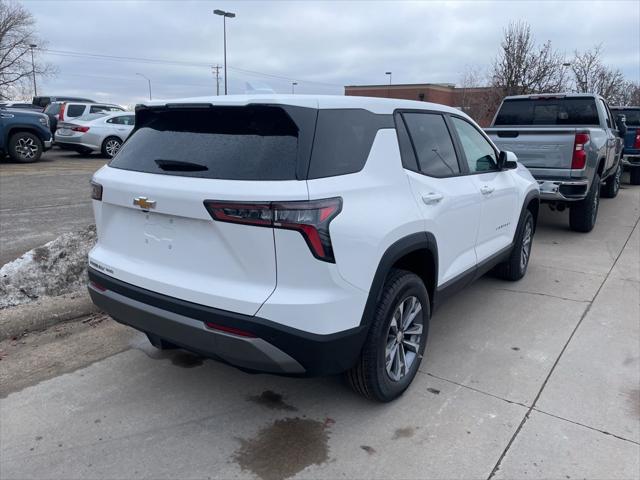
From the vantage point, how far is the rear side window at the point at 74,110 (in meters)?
17.7

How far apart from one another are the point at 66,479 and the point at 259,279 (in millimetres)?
1379

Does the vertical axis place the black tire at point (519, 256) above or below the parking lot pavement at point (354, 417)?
above

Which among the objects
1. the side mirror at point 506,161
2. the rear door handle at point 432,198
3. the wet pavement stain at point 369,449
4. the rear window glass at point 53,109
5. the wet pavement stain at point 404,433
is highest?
the rear window glass at point 53,109

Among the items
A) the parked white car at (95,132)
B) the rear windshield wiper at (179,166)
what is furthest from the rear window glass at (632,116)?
the parked white car at (95,132)

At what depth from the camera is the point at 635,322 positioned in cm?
457

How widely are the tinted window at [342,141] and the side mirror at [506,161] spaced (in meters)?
2.12

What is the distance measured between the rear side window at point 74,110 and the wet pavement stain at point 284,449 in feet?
57.5

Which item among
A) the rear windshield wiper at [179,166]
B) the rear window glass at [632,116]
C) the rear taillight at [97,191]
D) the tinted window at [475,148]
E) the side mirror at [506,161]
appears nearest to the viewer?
the rear windshield wiper at [179,166]

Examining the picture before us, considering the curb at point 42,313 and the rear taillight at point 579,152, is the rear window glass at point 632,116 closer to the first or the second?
the rear taillight at point 579,152

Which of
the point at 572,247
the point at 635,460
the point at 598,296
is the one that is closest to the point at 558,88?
the point at 572,247

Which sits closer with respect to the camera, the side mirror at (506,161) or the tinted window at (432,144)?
the tinted window at (432,144)

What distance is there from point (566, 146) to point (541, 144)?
0.31 metres

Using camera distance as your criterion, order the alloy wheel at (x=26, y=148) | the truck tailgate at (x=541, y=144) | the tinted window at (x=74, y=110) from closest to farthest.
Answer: the truck tailgate at (x=541, y=144)
the alloy wheel at (x=26, y=148)
the tinted window at (x=74, y=110)

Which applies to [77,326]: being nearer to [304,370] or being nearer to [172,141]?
[172,141]
